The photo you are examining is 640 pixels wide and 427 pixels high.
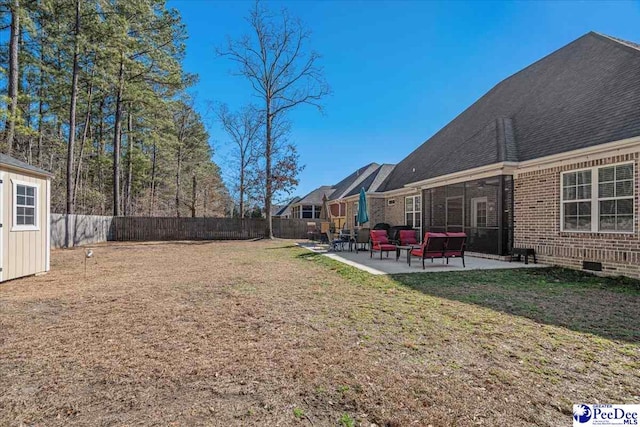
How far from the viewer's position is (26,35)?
16.8 m

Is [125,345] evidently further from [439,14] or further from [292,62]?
[292,62]

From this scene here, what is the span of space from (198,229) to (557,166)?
71.1 ft

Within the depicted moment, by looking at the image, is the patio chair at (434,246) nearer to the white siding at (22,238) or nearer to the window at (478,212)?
the window at (478,212)

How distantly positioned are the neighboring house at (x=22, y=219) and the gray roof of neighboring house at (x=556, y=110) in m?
12.7

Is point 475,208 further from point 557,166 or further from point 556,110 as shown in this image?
point 557,166

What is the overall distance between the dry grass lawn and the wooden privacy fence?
17121 millimetres

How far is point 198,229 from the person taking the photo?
24.0 metres

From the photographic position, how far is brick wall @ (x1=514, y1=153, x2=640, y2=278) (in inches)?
285

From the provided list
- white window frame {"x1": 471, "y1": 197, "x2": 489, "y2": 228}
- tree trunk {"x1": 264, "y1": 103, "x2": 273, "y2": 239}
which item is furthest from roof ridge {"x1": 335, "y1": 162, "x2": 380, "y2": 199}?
white window frame {"x1": 471, "y1": 197, "x2": 489, "y2": 228}

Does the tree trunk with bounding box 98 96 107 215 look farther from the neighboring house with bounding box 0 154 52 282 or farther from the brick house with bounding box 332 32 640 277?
the brick house with bounding box 332 32 640 277

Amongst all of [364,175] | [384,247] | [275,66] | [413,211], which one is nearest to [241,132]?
[275,66]

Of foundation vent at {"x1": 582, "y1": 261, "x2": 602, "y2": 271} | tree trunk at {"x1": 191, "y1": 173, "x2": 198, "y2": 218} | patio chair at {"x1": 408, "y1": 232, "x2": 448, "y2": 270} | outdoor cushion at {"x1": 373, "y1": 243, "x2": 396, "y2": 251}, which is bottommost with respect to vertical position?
foundation vent at {"x1": 582, "y1": 261, "x2": 602, "y2": 271}

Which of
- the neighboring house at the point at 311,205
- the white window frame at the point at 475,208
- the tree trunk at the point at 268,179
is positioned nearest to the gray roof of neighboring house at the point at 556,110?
the white window frame at the point at 475,208

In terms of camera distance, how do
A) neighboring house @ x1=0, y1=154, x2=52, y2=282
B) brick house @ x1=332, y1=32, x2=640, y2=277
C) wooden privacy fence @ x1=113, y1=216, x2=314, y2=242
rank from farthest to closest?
wooden privacy fence @ x1=113, y1=216, x2=314, y2=242 < brick house @ x1=332, y1=32, x2=640, y2=277 < neighboring house @ x1=0, y1=154, x2=52, y2=282
